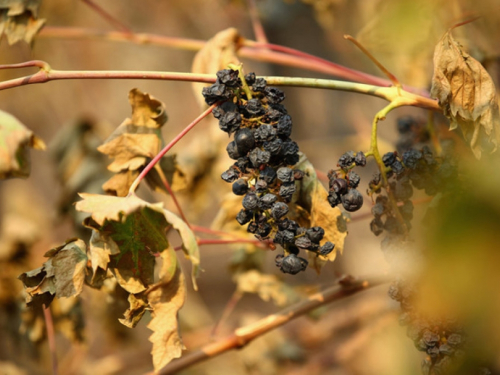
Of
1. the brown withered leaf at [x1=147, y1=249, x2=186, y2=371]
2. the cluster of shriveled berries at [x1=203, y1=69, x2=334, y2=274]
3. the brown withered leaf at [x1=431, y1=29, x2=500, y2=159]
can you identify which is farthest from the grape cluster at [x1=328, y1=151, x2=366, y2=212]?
the brown withered leaf at [x1=147, y1=249, x2=186, y2=371]

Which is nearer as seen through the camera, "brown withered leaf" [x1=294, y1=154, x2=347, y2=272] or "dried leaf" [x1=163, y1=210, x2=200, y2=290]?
"dried leaf" [x1=163, y1=210, x2=200, y2=290]

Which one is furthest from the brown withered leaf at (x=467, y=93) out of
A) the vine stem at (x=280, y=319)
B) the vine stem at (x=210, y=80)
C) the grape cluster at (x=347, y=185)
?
the vine stem at (x=280, y=319)

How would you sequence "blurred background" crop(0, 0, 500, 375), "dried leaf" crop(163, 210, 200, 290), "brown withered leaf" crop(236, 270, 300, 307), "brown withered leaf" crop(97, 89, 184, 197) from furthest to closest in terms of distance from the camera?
"brown withered leaf" crop(236, 270, 300, 307) → "brown withered leaf" crop(97, 89, 184, 197) → "dried leaf" crop(163, 210, 200, 290) → "blurred background" crop(0, 0, 500, 375)

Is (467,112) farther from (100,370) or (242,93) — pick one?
(100,370)

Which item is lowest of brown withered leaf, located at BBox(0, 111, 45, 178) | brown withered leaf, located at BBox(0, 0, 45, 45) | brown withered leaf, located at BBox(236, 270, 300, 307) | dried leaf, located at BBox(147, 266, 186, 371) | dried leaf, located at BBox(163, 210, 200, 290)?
dried leaf, located at BBox(147, 266, 186, 371)

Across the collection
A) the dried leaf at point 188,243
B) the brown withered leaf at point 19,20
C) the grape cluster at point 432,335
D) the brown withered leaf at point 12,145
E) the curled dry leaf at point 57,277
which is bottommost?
the grape cluster at point 432,335

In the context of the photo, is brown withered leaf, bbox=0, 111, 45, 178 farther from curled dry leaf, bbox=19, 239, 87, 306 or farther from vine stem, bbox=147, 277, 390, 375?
vine stem, bbox=147, 277, 390, 375

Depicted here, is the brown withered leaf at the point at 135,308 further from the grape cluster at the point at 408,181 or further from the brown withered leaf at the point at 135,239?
the grape cluster at the point at 408,181
